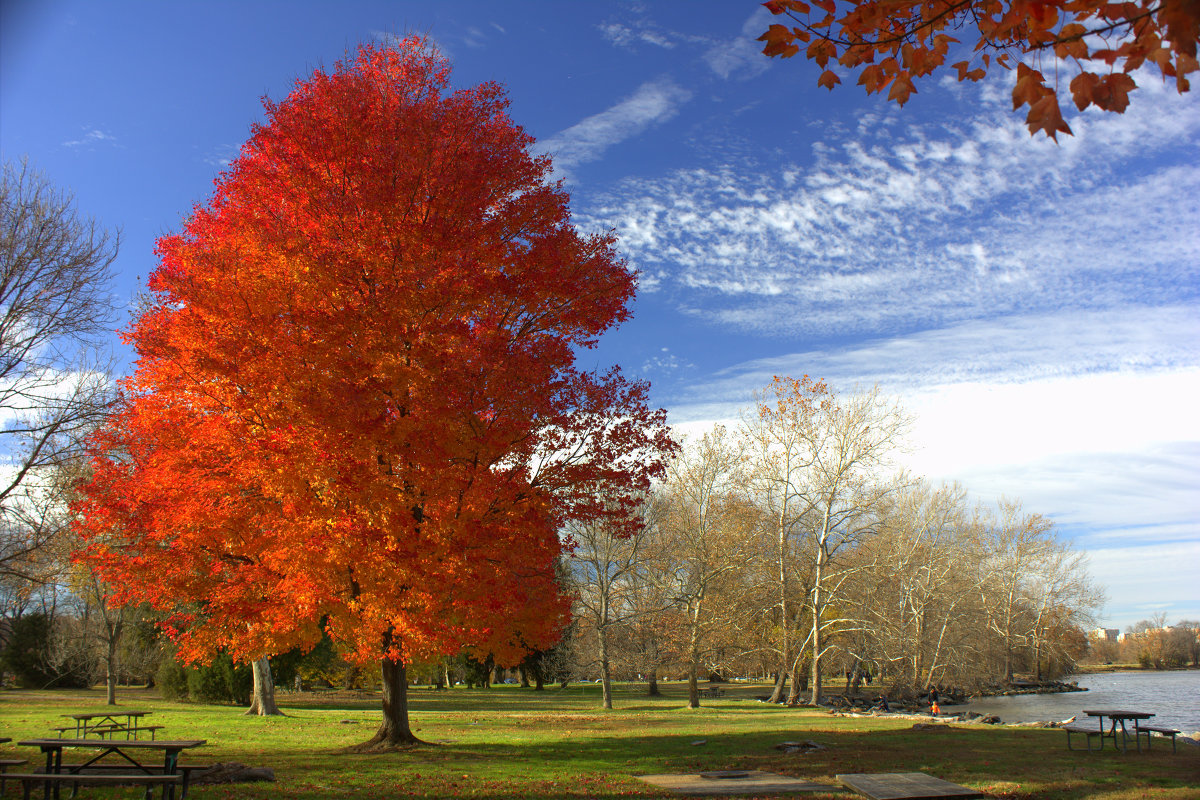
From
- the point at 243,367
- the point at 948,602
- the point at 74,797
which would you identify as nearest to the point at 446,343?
the point at 243,367

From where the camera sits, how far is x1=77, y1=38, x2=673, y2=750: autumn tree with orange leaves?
10.2m

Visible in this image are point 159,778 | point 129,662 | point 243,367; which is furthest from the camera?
point 129,662

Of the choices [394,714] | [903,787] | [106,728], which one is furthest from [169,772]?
[106,728]

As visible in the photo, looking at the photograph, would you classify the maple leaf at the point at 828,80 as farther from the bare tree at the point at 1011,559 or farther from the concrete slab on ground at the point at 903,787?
the bare tree at the point at 1011,559

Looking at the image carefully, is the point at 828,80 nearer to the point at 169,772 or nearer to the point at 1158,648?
the point at 169,772

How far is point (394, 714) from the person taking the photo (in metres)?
13.5

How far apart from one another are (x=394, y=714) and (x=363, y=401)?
6.98 m

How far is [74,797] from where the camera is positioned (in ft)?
25.9

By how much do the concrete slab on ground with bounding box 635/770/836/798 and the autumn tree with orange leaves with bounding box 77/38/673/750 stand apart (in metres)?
3.39

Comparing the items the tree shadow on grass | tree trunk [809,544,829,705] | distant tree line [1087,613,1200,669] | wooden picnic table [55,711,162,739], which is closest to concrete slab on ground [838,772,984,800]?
the tree shadow on grass

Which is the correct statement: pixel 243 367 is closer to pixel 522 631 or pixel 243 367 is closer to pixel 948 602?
pixel 522 631

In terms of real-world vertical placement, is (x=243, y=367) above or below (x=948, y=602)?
above

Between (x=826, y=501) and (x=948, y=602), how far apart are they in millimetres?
→ 13842

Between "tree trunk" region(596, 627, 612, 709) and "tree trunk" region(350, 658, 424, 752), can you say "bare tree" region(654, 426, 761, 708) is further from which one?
"tree trunk" region(350, 658, 424, 752)
